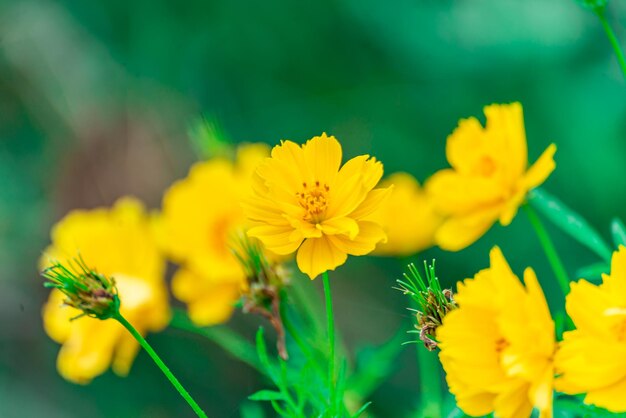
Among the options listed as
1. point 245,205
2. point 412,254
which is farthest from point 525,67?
point 245,205

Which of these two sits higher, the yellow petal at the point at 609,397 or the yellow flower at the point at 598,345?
the yellow flower at the point at 598,345

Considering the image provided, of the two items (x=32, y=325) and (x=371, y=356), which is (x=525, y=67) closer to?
(x=371, y=356)

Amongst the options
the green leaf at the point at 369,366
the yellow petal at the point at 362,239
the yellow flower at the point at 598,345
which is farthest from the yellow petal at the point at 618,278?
the green leaf at the point at 369,366

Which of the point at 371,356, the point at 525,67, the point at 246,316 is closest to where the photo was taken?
the point at 371,356

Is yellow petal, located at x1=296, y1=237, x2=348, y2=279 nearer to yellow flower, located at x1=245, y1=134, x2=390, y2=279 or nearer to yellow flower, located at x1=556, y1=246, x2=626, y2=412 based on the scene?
yellow flower, located at x1=245, y1=134, x2=390, y2=279

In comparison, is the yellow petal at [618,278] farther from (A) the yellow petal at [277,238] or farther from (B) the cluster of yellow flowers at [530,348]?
(A) the yellow petal at [277,238]

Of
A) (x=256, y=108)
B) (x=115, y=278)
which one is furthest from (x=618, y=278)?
(x=256, y=108)

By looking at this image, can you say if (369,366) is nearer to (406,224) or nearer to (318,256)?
(406,224)

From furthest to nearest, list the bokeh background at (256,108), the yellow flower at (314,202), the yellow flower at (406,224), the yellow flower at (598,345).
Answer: the bokeh background at (256,108)
the yellow flower at (406,224)
the yellow flower at (314,202)
the yellow flower at (598,345)
